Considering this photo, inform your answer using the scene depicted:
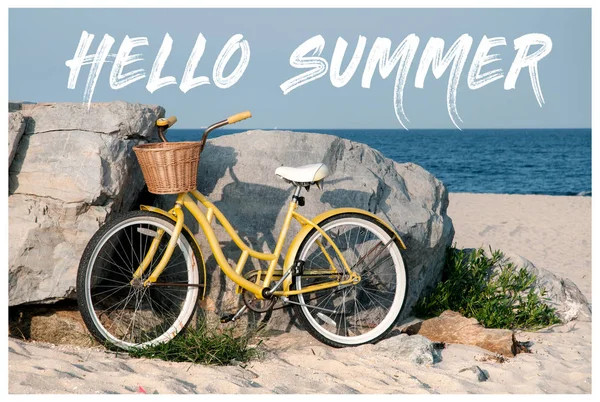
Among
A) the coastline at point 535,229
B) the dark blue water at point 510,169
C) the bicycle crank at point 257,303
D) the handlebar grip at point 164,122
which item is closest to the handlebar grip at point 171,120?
the handlebar grip at point 164,122

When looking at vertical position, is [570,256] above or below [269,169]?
below

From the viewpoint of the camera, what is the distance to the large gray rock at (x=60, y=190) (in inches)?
200

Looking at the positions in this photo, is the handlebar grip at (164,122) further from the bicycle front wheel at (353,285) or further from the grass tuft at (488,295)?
the grass tuft at (488,295)

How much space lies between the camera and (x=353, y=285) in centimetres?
543

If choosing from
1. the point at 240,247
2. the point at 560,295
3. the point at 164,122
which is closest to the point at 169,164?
the point at 164,122

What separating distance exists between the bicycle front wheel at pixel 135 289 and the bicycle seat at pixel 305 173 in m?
0.87

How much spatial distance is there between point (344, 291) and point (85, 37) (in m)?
3.09

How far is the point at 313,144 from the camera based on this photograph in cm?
628

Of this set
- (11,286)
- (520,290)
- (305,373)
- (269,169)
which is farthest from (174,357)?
(520,290)

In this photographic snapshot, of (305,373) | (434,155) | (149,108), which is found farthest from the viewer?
(434,155)

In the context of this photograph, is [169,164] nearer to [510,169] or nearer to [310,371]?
[310,371]

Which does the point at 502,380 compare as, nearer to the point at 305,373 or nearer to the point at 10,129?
the point at 305,373

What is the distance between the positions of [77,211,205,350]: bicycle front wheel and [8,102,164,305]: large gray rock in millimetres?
286

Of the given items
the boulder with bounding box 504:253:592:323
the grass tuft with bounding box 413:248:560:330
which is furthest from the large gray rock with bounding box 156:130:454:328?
the boulder with bounding box 504:253:592:323
